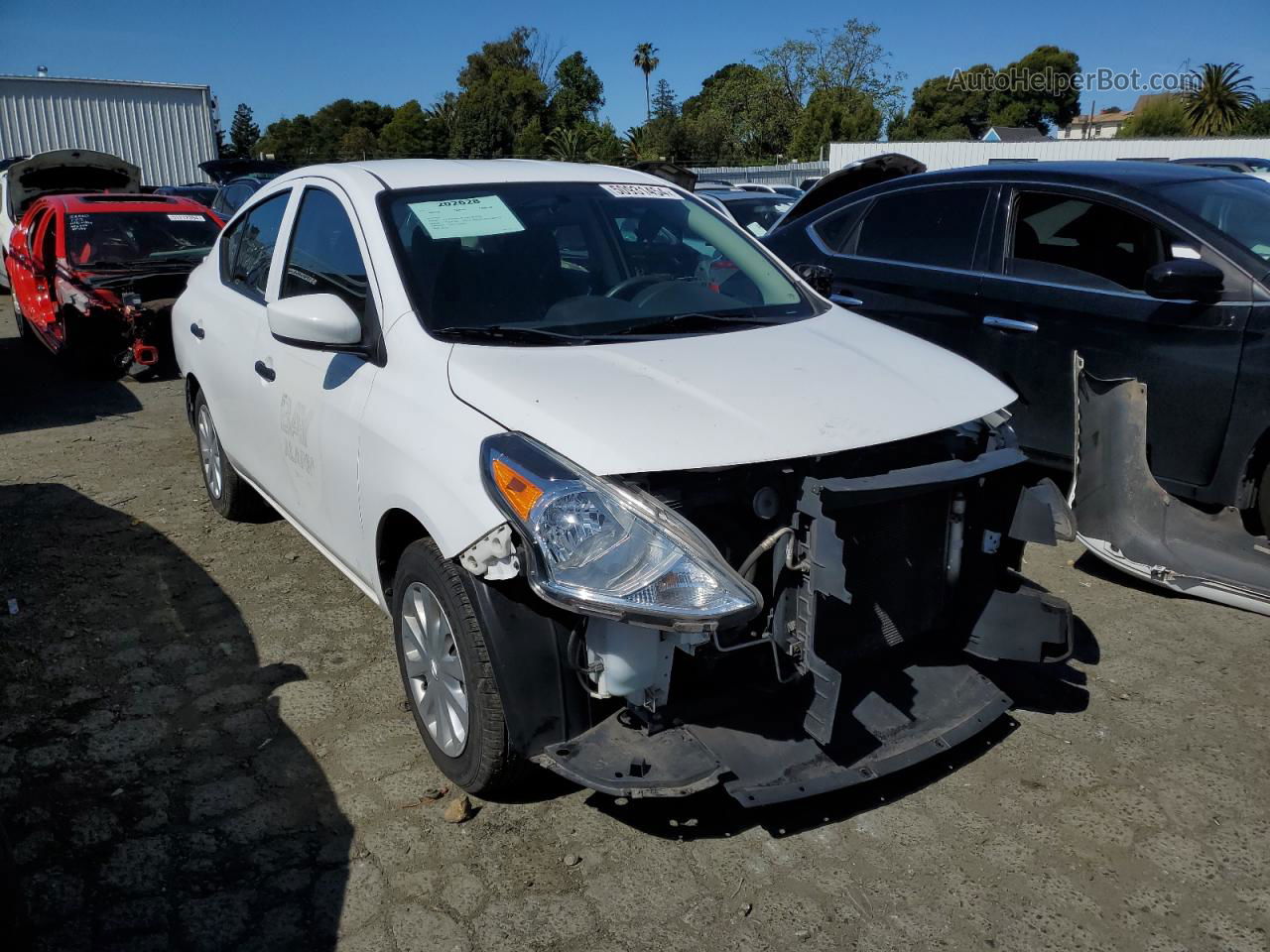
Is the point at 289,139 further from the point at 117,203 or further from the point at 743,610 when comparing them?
the point at 743,610

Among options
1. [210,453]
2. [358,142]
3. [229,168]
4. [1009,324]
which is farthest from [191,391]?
[358,142]

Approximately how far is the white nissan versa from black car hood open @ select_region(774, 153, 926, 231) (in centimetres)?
376

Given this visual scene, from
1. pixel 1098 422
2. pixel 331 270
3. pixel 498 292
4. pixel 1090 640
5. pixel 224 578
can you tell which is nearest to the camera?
pixel 498 292

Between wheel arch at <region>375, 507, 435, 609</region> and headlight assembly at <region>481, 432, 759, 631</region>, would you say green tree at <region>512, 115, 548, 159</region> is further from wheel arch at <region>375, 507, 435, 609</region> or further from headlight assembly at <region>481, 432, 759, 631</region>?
headlight assembly at <region>481, 432, 759, 631</region>

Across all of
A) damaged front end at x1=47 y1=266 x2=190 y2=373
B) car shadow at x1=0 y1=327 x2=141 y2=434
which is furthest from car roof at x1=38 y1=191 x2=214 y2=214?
car shadow at x1=0 y1=327 x2=141 y2=434

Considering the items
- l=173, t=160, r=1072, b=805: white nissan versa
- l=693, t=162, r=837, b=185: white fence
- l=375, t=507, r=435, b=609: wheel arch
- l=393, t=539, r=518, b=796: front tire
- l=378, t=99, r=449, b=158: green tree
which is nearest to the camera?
l=173, t=160, r=1072, b=805: white nissan versa

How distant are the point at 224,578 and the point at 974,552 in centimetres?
340

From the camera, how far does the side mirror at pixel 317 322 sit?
3.14 metres

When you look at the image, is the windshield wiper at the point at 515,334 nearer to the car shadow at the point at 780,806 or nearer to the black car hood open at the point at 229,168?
the car shadow at the point at 780,806

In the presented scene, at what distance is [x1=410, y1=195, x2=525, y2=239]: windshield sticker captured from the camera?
349cm

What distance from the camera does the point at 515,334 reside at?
10.5 ft

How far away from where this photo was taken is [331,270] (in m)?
3.68

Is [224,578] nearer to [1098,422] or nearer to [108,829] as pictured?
[108,829]

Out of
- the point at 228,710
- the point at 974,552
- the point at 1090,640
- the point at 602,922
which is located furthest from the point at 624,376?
the point at 1090,640
